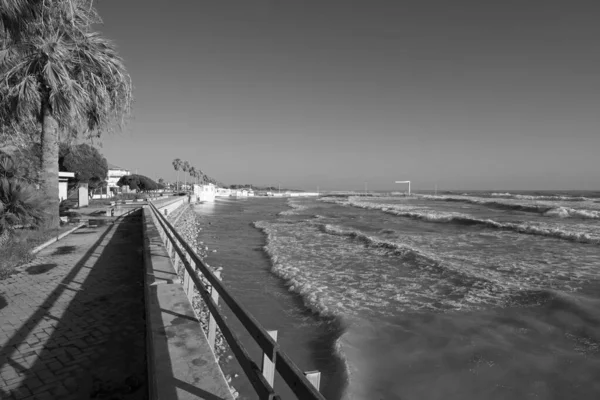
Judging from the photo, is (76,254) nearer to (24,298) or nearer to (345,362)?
(24,298)

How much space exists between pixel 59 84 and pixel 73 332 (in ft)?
35.2

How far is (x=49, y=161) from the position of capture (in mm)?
13508

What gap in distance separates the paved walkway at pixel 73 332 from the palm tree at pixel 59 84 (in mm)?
6094

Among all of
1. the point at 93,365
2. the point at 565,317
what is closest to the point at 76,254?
the point at 93,365

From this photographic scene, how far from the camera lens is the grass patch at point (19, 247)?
27.4ft

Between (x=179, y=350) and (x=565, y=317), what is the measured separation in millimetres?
8222

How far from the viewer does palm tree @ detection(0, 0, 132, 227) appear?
1162 centimetres

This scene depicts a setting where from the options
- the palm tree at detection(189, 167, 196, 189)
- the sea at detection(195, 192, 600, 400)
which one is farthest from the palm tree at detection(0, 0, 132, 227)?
the palm tree at detection(189, 167, 196, 189)

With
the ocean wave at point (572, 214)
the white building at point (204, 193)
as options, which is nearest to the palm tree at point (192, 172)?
the white building at point (204, 193)

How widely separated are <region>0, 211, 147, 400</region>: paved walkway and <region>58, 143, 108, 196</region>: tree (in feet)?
125

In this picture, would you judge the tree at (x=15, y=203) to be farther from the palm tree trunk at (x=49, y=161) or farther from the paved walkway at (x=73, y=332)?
the paved walkway at (x=73, y=332)

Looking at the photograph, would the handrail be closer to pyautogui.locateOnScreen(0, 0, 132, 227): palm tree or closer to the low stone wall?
the low stone wall

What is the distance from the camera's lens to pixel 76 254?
10.4 meters

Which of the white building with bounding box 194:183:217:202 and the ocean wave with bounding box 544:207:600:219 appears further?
the white building with bounding box 194:183:217:202
